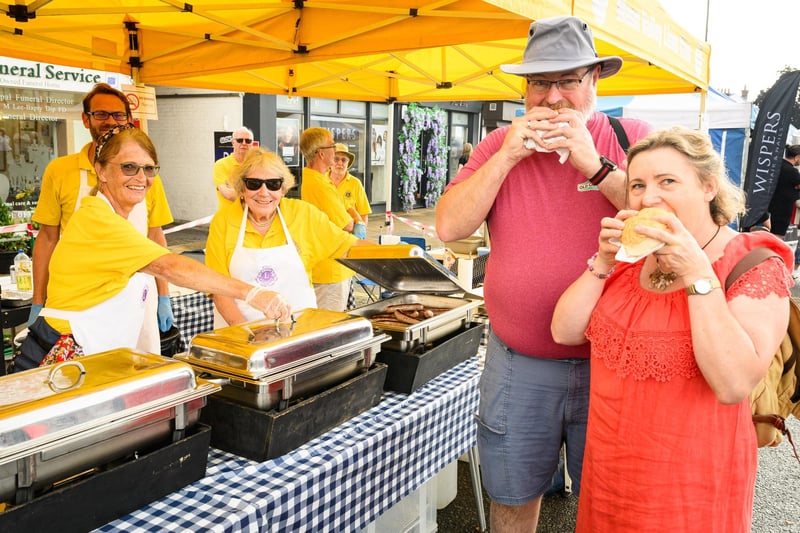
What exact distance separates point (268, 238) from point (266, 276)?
0.20m

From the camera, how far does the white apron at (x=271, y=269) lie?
9.71 feet

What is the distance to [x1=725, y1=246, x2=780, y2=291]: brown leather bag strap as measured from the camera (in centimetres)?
140

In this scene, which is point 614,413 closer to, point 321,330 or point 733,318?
point 733,318

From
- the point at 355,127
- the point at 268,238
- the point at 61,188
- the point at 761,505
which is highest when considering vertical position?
the point at 355,127

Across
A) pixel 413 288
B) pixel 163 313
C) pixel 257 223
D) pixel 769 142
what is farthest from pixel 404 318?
pixel 769 142

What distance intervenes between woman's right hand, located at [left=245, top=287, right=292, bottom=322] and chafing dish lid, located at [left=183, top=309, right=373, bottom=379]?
42mm

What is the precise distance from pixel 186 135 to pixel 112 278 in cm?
1239

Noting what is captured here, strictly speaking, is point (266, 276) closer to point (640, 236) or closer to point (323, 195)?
point (640, 236)

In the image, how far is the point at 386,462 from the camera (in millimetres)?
2070

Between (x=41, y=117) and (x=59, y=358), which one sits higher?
(x=41, y=117)

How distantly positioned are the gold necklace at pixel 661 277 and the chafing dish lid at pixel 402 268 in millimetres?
1033

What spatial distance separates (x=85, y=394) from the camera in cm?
141

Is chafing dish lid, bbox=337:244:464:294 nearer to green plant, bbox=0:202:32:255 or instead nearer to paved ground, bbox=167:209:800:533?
paved ground, bbox=167:209:800:533

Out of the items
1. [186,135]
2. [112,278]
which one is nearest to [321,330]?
[112,278]
